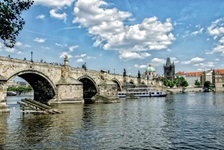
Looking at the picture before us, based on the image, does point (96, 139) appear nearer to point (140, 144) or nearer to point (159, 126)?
point (140, 144)

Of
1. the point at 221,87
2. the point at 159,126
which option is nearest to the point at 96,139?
the point at 159,126

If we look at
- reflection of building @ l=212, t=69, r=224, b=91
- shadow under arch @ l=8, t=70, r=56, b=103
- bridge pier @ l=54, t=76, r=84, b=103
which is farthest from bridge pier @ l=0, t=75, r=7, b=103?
reflection of building @ l=212, t=69, r=224, b=91

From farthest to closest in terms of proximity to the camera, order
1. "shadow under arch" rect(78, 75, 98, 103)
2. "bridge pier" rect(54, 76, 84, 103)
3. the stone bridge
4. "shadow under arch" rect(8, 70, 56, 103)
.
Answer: "shadow under arch" rect(78, 75, 98, 103), "bridge pier" rect(54, 76, 84, 103), "shadow under arch" rect(8, 70, 56, 103), the stone bridge

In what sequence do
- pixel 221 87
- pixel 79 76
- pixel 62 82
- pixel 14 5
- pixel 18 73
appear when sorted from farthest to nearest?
pixel 221 87 → pixel 79 76 → pixel 62 82 → pixel 18 73 → pixel 14 5

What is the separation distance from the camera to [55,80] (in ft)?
175

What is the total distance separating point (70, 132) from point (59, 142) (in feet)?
11.0

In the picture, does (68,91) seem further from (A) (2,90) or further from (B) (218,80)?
(B) (218,80)

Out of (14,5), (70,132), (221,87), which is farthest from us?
(221,87)

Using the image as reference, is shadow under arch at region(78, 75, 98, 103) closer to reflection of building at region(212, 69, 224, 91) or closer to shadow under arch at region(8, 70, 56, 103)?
shadow under arch at region(8, 70, 56, 103)

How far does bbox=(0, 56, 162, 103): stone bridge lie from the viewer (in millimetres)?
40406

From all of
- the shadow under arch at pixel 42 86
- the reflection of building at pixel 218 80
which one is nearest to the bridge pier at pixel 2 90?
the shadow under arch at pixel 42 86

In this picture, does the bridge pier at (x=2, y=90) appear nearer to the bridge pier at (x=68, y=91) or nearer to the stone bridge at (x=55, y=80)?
the stone bridge at (x=55, y=80)

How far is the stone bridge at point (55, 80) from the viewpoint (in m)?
40.4

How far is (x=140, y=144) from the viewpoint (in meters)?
15.9
